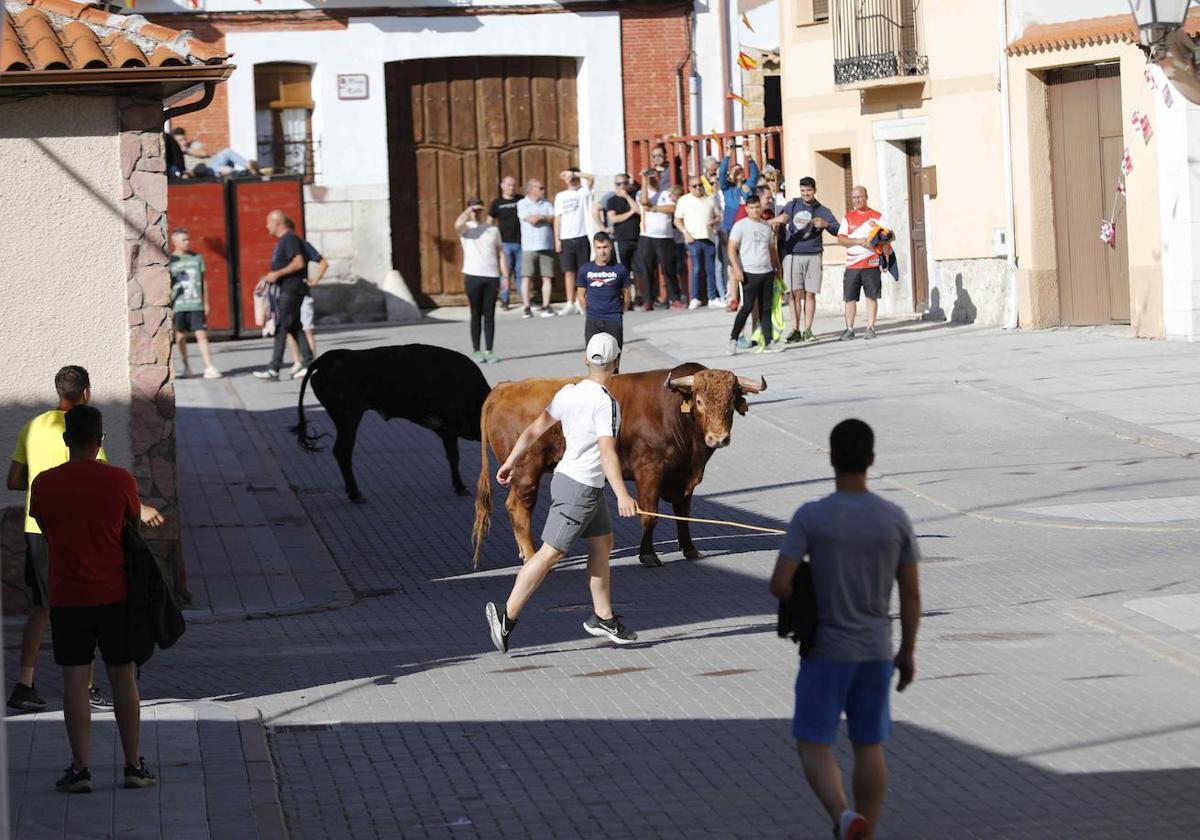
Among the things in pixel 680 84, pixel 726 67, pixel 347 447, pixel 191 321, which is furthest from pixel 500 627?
pixel 726 67

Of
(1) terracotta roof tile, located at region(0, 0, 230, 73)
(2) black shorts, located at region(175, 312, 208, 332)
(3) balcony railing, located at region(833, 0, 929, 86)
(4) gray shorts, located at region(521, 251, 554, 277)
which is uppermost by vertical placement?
(3) balcony railing, located at region(833, 0, 929, 86)

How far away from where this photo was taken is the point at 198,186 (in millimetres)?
27672

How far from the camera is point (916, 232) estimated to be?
27875mm

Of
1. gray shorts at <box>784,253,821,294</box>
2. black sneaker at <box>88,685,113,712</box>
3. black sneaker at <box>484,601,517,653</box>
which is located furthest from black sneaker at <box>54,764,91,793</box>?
gray shorts at <box>784,253,821,294</box>

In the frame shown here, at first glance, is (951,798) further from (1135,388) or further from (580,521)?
(1135,388)

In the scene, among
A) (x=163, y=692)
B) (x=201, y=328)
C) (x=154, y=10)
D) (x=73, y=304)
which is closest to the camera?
(x=163, y=692)

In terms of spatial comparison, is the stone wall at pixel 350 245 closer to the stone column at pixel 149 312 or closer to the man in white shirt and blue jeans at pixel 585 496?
the stone column at pixel 149 312

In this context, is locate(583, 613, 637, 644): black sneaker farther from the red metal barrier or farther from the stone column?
the red metal barrier

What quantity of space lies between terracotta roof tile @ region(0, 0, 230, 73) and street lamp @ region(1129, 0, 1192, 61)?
10832 mm

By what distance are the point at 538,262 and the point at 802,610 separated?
2408 cm

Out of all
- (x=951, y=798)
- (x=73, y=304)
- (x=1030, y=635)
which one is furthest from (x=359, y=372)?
(x=951, y=798)

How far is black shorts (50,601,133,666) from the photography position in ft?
26.6

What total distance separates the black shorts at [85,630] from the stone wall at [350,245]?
76.8 ft

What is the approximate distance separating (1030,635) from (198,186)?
19535mm
